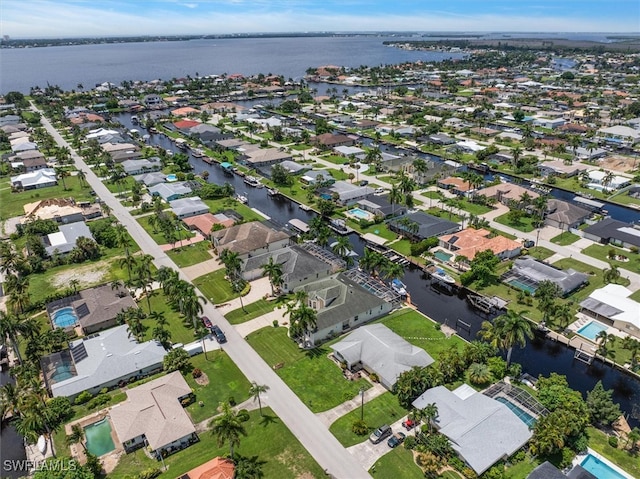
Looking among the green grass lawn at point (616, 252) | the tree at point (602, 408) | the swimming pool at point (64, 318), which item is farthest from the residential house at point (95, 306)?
the green grass lawn at point (616, 252)

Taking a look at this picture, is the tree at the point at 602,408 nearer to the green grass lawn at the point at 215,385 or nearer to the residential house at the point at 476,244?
the residential house at the point at 476,244

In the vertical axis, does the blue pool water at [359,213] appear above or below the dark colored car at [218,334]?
above

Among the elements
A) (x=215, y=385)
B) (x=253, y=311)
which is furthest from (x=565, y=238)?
(x=215, y=385)

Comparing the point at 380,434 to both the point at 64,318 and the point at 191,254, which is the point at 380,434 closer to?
the point at 64,318

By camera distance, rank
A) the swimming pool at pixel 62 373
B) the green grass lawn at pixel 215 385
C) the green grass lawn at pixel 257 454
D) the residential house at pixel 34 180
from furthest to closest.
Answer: the residential house at pixel 34 180 < the swimming pool at pixel 62 373 < the green grass lawn at pixel 215 385 < the green grass lawn at pixel 257 454

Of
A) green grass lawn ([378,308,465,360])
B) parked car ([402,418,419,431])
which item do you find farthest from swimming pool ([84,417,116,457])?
green grass lawn ([378,308,465,360])

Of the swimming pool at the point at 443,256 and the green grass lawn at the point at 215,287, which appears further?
the swimming pool at the point at 443,256
